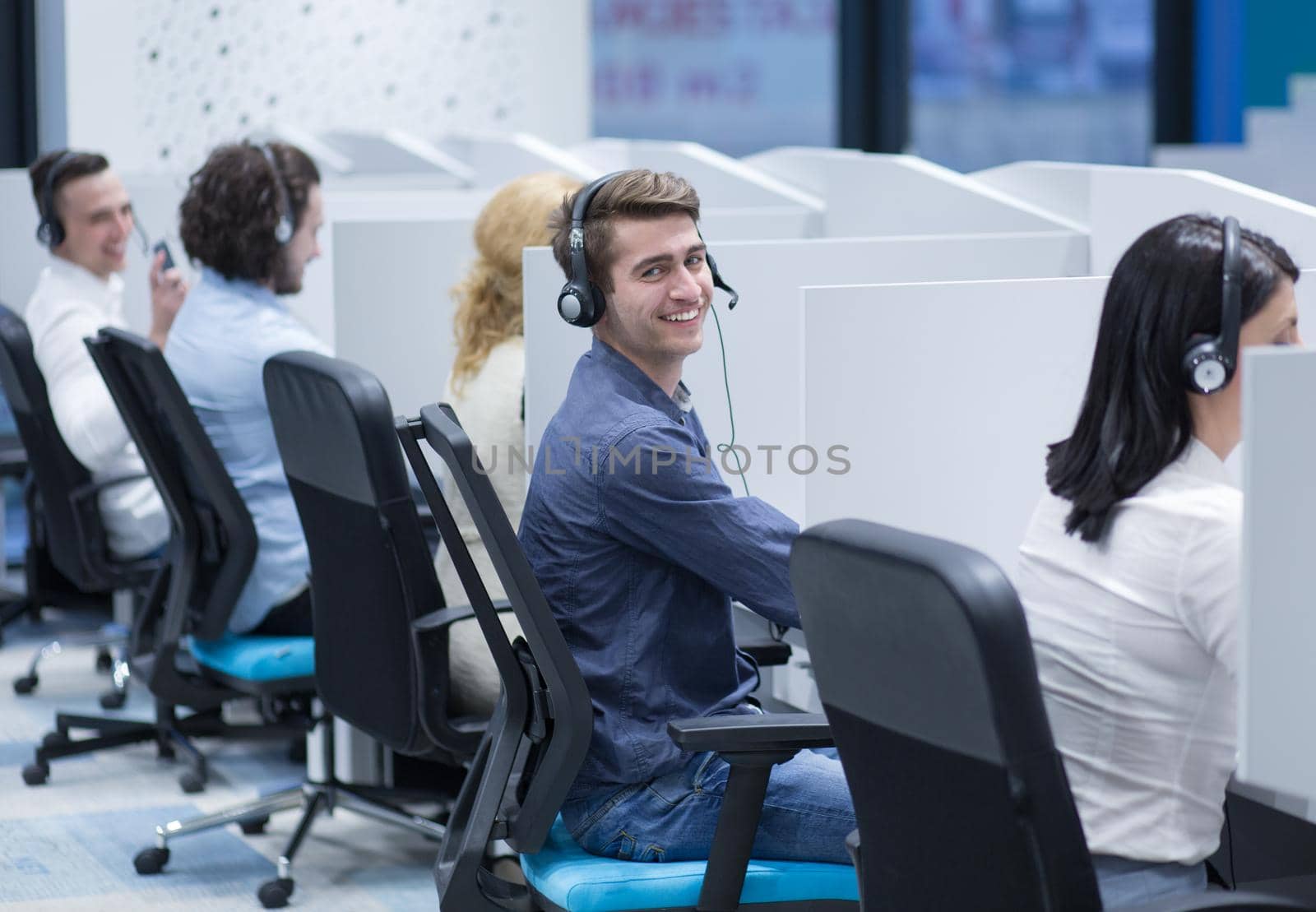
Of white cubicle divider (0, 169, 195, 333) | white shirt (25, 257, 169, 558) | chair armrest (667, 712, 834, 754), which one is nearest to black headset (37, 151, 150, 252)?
white shirt (25, 257, 169, 558)

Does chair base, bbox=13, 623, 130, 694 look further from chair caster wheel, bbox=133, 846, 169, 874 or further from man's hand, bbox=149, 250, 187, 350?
chair caster wheel, bbox=133, 846, 169, 874

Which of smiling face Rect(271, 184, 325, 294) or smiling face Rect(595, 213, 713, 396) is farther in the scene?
smiling face Rect(271, 184, 325, 294)

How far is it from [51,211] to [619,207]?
2239mm

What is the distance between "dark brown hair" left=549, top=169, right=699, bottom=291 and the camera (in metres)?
1.92

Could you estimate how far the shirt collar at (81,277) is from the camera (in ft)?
12.2

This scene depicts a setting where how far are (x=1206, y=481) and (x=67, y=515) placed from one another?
2.52 metres

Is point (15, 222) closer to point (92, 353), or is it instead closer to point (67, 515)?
point (67, 515)

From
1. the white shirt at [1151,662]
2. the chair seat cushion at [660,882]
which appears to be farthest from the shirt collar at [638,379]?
the white shirt at [1151,662]

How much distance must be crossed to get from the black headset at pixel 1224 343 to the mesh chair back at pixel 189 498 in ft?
5.58

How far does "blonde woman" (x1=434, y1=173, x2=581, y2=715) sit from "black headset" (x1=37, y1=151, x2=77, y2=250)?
1427 mm

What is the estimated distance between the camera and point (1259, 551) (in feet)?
4.07

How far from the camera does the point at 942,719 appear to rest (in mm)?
1225

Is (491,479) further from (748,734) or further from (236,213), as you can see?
(236,213)

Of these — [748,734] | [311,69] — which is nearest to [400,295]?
[748,734]
